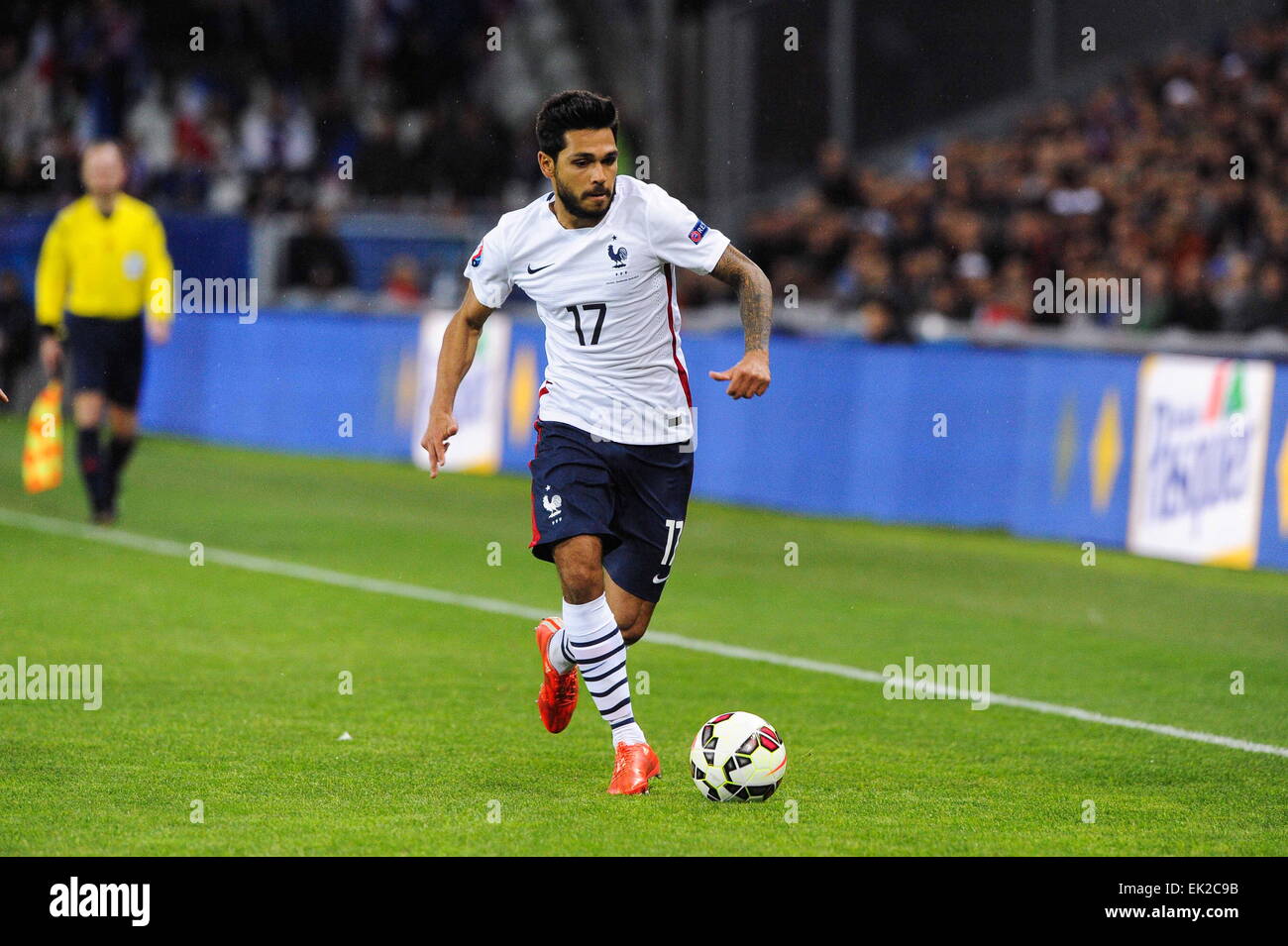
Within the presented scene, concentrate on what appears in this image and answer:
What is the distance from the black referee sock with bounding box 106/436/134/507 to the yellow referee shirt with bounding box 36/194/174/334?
90 cm

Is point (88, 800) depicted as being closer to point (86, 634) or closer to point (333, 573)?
point (86, 634)

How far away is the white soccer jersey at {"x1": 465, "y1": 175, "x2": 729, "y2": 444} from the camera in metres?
7.20

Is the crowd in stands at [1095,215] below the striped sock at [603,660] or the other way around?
the other way around

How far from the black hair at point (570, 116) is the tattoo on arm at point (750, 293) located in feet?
1.91

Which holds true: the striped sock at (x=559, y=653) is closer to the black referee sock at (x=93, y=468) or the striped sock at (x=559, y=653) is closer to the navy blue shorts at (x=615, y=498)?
the navy blue shorts at (x=615, y=498)

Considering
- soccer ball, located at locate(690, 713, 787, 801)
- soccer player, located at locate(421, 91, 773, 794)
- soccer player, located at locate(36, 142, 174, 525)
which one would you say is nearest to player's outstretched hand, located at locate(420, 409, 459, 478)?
soccer player, located at locate(421, 91, 773, 794)

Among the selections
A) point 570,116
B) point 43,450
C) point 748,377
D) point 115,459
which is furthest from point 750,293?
point 43,450

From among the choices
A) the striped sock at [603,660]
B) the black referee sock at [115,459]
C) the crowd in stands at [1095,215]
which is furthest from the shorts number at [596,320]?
the crowd in stands at [1095,215]

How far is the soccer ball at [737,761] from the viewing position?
6.90 meters

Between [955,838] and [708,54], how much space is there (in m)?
16.2

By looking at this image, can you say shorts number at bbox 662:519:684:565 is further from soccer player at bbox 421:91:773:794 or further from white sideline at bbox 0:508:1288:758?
white sideline at bbox 0:508:1288:758

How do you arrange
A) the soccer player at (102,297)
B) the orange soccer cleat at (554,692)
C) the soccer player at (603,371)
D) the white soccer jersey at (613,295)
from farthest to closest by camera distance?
the soccer player at (102,297) < the orange soccer cleat at (554,692) < the white soccer jersey at (613,295) < the soccer player at (603,371)

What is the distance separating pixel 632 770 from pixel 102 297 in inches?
347

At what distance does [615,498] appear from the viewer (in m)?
7.30
